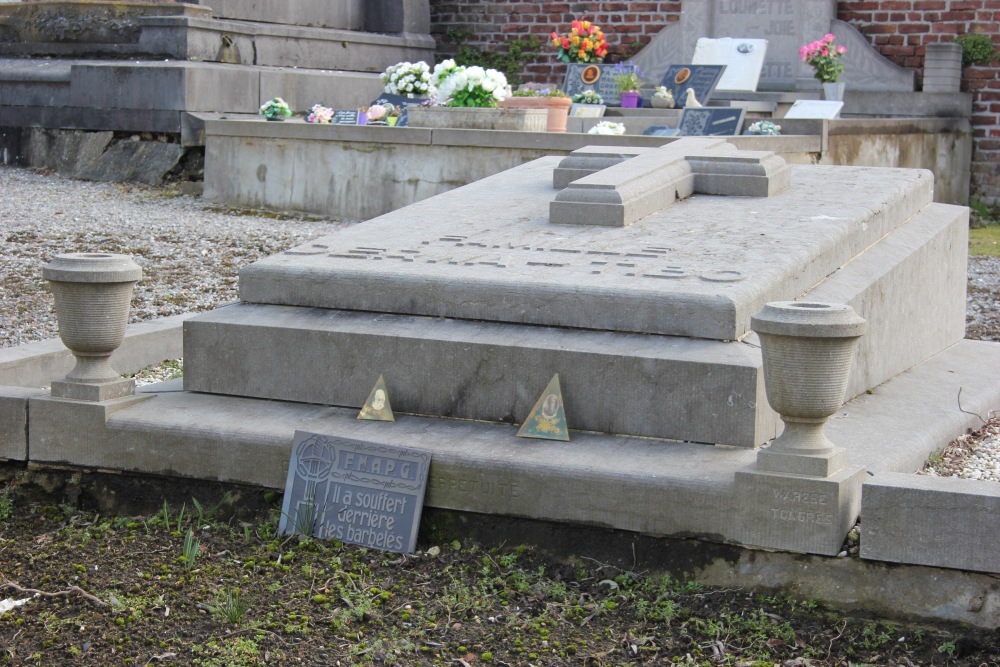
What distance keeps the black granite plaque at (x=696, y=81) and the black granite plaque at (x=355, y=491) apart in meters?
10.1

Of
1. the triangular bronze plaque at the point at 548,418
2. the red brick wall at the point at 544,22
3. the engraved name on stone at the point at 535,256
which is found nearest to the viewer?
the triangular bronze plaque at the point at 548,418

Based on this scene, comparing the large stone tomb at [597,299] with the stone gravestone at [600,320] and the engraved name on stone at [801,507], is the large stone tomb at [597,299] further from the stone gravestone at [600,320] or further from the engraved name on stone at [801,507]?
the engraved name on stone at [801,507]

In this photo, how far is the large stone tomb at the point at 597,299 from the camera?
3.63m

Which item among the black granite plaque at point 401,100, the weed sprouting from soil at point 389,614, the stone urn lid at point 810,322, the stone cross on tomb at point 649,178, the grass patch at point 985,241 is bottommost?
the weed sprouting from soil at point 389,614

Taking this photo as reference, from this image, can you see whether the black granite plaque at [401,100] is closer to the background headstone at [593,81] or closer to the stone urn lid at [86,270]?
the background headstone at [593,81]

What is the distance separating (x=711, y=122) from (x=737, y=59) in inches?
165

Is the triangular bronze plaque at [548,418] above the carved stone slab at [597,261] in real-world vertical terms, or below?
below

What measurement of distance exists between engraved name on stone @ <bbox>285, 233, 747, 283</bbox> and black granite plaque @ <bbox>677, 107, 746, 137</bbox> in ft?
20.8

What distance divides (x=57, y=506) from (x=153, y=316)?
2558 millimetres

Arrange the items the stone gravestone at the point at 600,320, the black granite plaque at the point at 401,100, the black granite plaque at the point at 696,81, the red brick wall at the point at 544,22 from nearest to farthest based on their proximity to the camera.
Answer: the stone gravestone at the point at 600,320
the black granite plaque at the point at 401,100
the black granite plaque at the point at 696,81
the red brick wall at the point at 544,22

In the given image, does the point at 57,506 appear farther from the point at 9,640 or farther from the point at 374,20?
the point at 374,20

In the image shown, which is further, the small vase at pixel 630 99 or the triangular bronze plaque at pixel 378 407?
the small vase at pixel 630 99

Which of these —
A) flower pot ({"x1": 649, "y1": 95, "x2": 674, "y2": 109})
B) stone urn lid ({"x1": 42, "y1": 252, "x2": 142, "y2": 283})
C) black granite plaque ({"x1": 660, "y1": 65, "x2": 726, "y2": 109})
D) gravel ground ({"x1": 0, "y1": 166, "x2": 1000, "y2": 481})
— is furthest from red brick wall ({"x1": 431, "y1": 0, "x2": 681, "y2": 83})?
stone urn lid ({"x1": 42, "y1": 252, "x2": 142, "y2": 283})

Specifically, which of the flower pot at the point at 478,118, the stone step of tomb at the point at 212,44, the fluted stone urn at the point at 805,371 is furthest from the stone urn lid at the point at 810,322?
the stone step of tomb at the point at 212,44
